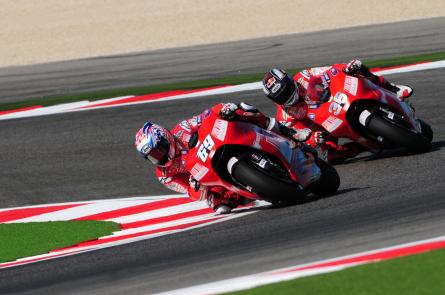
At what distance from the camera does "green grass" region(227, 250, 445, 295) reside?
6234mm

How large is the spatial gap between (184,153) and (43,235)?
1.67m

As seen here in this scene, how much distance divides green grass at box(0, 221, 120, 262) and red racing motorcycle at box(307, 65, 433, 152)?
8.85ft

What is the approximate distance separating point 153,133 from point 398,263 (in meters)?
4.29

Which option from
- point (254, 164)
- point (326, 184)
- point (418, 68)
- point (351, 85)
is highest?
point (418, 68)

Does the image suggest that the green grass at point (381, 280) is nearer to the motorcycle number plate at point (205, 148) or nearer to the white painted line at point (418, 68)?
the motorcycle number plate at point (205, 148)

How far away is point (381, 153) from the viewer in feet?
40.3

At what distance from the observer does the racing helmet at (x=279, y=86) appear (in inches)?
447

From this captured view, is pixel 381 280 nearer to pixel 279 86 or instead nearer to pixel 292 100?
pixel 279 86

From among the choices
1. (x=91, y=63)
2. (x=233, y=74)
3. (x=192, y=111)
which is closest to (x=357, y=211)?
(x=192, y=111)

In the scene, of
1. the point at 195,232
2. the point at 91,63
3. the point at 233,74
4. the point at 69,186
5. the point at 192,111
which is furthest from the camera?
the point at 91,63

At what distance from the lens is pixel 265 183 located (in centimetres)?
962

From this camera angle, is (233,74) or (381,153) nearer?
(381,153)

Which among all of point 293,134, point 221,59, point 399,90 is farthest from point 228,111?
point 221,59

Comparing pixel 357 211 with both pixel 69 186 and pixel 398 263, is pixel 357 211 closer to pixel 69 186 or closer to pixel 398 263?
pixel 398 263
